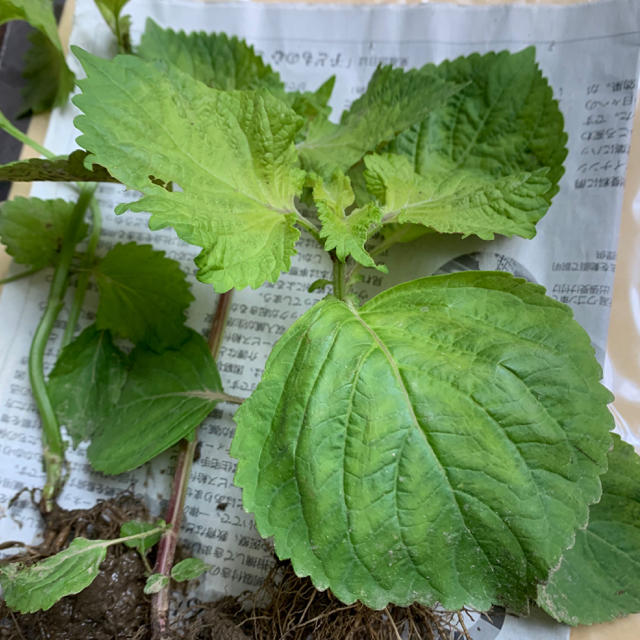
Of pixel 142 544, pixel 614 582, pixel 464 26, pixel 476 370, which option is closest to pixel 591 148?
pixel 464 26

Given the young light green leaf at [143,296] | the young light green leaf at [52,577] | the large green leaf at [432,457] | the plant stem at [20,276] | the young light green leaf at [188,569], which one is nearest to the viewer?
the large green leaf at [432,457]

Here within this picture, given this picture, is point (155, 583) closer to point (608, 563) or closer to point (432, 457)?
point (432, 457)

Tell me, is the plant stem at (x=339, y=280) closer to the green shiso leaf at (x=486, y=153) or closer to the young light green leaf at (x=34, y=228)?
the green shiso leaf at (x=486, y=153)

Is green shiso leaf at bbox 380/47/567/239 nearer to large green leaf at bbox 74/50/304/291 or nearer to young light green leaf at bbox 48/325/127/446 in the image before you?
large green leaf at bbox 74/50/304/291

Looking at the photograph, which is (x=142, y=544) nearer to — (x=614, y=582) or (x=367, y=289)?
(x=367, y=289)

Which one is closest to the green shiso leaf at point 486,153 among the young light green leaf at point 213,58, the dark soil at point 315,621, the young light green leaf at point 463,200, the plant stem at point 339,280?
the young light green leaf at point 463,200

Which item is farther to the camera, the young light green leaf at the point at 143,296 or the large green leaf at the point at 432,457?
the young light green leaf at the point at 143,296
